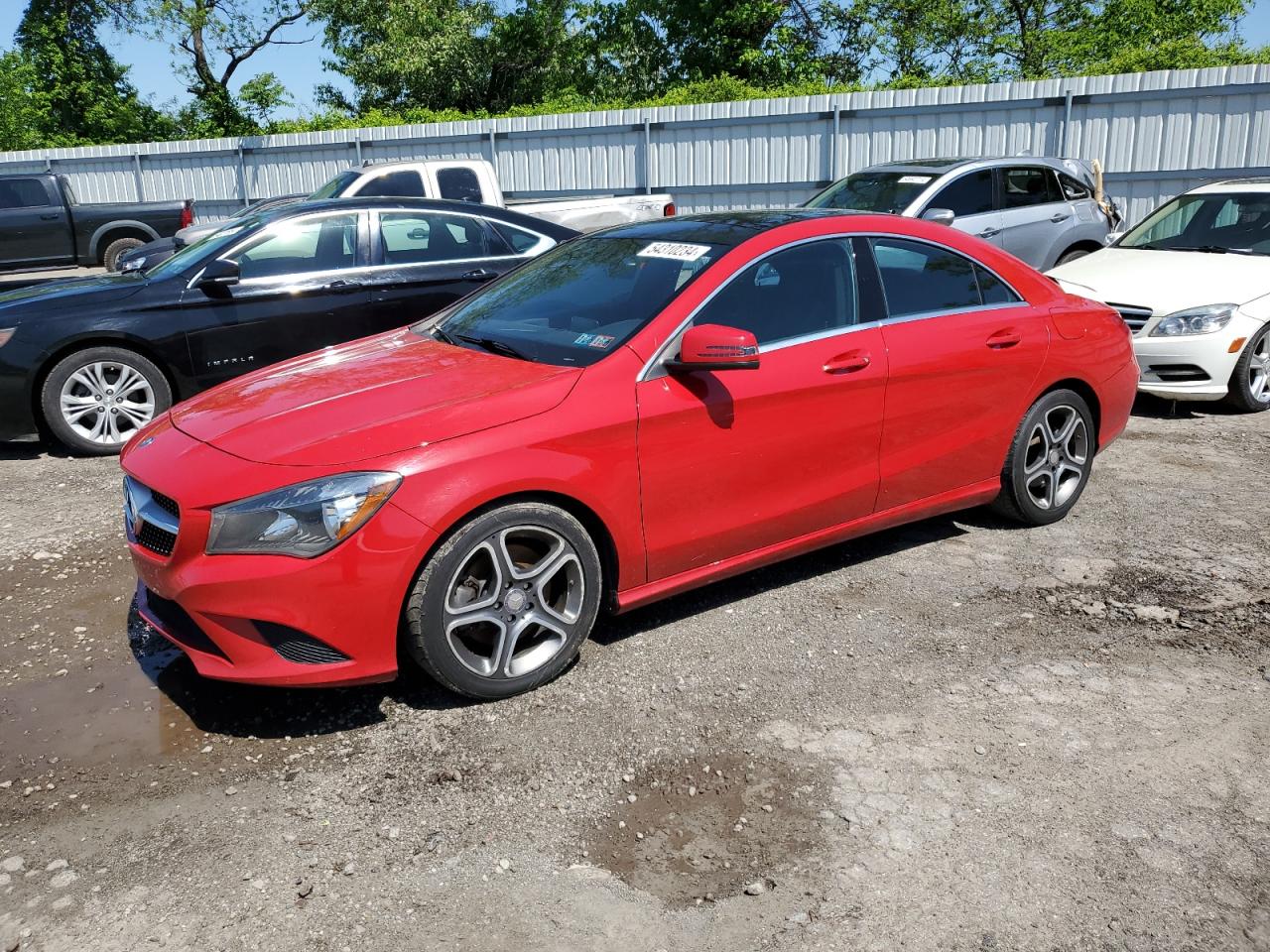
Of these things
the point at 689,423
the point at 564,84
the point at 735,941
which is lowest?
the point at 735,941

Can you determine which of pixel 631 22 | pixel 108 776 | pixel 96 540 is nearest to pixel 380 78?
pixel 631 22

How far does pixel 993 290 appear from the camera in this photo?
5.16 meters

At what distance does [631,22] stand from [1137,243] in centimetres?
2303

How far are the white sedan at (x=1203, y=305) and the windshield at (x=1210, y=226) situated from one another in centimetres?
1

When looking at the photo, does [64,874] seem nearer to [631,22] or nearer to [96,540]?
[96,540]

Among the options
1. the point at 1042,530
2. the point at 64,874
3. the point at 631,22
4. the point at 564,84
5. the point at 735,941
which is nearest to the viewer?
the point at 735,941

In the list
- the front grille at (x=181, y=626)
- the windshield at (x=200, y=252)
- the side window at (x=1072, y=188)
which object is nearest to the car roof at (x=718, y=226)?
the front grille at (x=181, y=626)

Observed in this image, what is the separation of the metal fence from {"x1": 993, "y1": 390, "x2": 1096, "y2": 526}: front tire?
11154 millimetres

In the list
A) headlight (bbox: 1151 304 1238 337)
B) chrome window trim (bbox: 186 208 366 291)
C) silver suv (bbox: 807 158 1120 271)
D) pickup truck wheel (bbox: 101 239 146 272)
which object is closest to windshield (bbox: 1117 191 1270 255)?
headlight (bbox: 1151 304 1238 337)

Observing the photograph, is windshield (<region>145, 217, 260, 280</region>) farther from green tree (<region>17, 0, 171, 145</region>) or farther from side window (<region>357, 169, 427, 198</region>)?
green tree (<region>17, 0, 171, 145</region>)

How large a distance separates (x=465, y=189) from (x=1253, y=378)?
791cm

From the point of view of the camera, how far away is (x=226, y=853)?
10.1 feet

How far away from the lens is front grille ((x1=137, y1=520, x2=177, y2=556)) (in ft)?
11.9

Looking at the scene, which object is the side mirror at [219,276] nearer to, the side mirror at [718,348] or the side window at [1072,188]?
the side mirror at [718,348]
